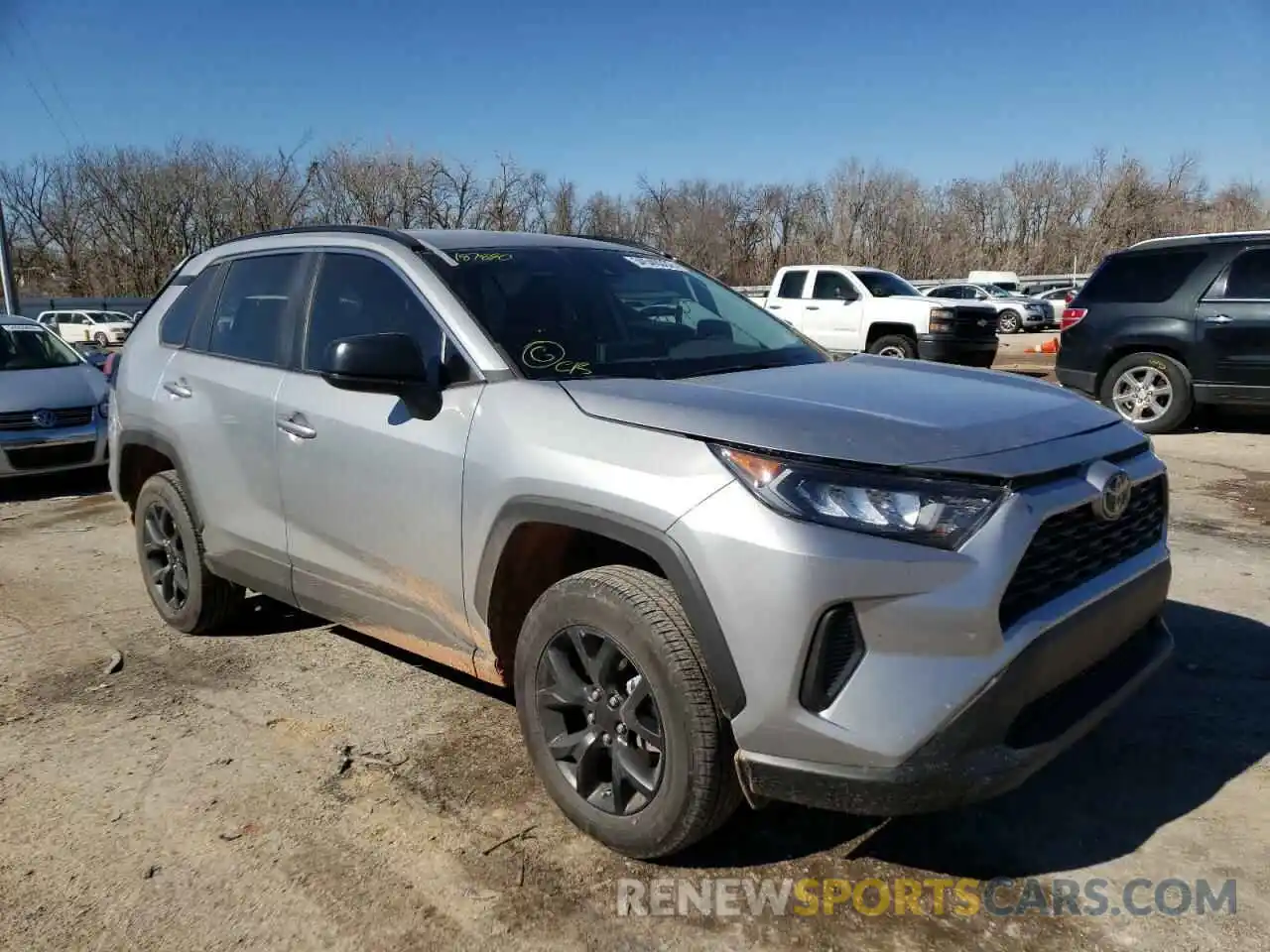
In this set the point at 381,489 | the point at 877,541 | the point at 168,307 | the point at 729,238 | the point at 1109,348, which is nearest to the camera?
the point at 877,541

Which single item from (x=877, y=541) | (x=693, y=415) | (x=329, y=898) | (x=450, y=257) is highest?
(x=450, y=257)

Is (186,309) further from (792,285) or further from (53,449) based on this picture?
(792,285)

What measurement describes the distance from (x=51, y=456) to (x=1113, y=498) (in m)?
8.38

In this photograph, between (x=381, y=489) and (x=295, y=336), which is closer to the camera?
(x=381, y=489)

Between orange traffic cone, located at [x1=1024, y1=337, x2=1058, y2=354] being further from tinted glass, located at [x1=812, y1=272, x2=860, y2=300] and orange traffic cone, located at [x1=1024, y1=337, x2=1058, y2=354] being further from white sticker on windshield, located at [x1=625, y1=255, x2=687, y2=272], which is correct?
white sticker on windshield, located at [x1=625, y1=255, x2=687, y2=272]

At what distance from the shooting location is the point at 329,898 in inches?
104

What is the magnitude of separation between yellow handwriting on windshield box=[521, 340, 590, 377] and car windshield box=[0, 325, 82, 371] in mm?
7611

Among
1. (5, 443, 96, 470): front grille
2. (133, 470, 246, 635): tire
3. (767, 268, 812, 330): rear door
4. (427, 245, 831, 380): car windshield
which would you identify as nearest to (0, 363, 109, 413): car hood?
(5, 443, 96, 470): front grille

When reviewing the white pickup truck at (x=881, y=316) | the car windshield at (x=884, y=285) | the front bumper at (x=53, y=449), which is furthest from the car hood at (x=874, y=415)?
the car windshield at (x=884, y=285)

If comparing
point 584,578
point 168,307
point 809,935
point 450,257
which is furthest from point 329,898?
point 168,307

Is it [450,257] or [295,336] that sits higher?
[450,257]

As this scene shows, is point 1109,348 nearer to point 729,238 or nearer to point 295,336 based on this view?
point 295,336

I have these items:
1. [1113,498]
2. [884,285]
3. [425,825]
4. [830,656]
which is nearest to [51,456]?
[425,825]

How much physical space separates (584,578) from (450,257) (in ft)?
4.59
